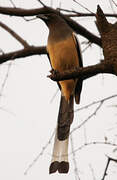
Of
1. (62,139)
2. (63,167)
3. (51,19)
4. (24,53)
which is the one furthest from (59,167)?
(51,19)

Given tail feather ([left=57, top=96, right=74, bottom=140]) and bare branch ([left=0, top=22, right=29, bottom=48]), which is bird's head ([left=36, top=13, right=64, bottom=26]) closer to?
bare branch ([left=0, top=22, right=29, bottom=48])

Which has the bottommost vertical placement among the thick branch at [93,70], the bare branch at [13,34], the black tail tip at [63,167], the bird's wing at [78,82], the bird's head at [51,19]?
the black tail tip at [63,167]

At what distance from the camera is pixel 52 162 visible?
2883mm

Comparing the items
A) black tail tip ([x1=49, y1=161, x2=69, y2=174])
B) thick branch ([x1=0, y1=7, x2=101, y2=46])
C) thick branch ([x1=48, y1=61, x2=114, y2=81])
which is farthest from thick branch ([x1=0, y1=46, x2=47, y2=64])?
thick branch ([x1=48, y1=61, x2=114, y2=81])

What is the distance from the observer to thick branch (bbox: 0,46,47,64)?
348 centimetres

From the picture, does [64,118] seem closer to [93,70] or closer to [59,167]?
[59,167]

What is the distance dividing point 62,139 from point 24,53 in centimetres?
95

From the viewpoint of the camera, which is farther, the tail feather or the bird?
the tail feather

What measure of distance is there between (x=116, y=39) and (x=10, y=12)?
125 centimetres

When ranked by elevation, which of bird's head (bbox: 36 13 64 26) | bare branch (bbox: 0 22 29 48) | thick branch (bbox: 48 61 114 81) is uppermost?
thick branch (bbox: 48 61 114 81)

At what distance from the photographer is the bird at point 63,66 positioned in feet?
Answer: 10.4

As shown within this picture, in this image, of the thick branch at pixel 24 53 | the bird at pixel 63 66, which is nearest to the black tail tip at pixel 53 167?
the bird at pixel 63 66

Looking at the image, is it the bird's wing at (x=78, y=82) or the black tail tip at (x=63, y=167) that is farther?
the bird's wing at (x=78, y=82)

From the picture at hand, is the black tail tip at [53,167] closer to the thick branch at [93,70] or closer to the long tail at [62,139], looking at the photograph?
the long tail at [62,139]
